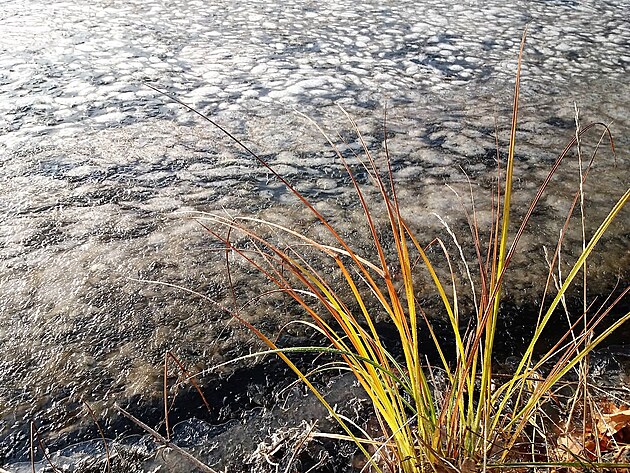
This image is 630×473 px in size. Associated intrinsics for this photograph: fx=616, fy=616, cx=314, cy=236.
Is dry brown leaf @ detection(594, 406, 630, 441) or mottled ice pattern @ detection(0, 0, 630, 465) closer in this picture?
dry brown leaf @ detection(594, 406, 630, 441)

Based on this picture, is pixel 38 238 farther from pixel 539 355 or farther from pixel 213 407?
pixel 539 355

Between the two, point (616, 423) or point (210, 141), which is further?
point (210, 141)

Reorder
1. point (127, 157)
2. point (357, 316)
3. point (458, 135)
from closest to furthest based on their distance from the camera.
Answer: point (357, 316), point (127, 157), point (458, 135)

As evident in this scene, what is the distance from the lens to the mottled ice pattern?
1.53 meters

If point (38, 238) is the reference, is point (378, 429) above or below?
below

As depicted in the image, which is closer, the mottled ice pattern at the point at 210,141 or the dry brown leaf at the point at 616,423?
the dry brown leaf at the point at 616,423

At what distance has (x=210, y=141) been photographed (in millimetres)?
2416

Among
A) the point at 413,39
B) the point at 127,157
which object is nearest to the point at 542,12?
the point at 413,39

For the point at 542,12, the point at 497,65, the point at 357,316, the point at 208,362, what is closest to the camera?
the point at 208,362

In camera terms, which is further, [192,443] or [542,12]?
[542,12]

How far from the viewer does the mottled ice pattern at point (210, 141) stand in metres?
1.53

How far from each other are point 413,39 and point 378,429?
8.79 ft

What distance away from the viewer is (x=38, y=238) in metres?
1.84

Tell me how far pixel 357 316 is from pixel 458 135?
1159mm
